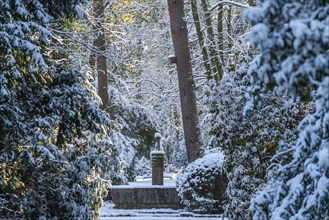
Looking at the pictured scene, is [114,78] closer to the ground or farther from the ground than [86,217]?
farther from the ground

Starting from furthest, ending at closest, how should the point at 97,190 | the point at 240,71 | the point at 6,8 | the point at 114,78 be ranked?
the point at 114,78, the point at 97,190, the point at 240,71, the point at 6,8

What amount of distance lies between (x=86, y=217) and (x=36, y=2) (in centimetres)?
296

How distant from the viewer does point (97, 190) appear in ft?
26.4

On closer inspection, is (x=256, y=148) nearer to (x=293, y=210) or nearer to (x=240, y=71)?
(x=240, y=71)

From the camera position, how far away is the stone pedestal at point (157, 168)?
13062mm

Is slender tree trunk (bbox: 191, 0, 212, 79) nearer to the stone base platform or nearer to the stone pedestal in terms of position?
the stone pedestal

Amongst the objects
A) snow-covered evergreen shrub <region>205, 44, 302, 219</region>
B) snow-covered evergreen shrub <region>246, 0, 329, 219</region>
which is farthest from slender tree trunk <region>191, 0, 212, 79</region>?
snow-covered evergreen shrub <region>246, 0, 329, 219</region>

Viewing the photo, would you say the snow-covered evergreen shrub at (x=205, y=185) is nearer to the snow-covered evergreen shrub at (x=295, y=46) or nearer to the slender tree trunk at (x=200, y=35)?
the slender tree trunk at (x=200, y=35)

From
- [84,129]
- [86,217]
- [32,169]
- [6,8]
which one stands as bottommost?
[86,217]

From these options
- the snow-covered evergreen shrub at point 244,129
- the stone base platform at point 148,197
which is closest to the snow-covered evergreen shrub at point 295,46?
the snow-covered evergreen shrub at point 244,129

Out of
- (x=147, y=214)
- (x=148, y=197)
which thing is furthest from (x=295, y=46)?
(x=148, y=197)

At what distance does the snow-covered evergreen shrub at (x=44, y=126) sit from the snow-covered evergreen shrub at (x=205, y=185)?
2953 mm

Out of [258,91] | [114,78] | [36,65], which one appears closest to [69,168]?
[36,65]

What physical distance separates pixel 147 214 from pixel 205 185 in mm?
1458
